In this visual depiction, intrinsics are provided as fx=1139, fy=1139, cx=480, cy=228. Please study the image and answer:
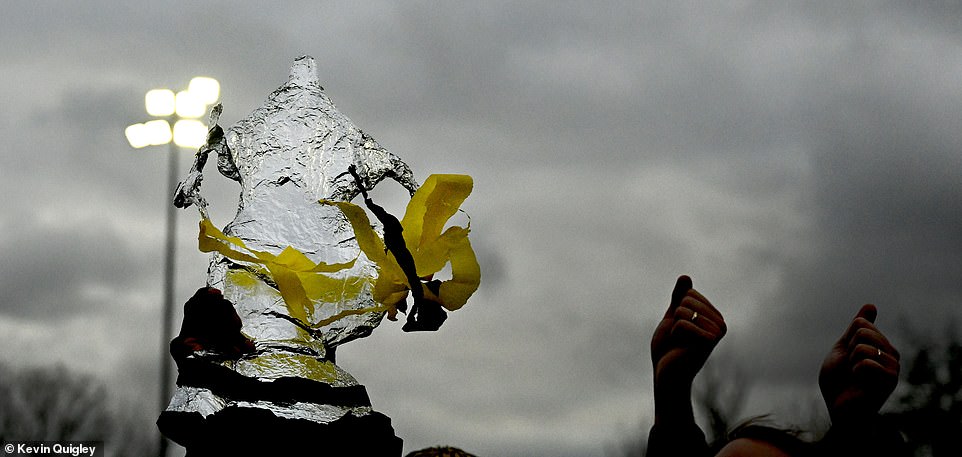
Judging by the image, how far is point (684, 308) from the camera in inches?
73.5

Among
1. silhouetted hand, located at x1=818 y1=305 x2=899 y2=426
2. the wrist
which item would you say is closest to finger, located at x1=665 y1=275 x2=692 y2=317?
the wrist

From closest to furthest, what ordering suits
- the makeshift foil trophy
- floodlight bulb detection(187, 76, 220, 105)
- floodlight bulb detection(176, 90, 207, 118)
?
the makeshift foil trophy, floodlight bulb detection(187, 76, 220, 105), floodlight bulb detection(176, 90, 207, 118)

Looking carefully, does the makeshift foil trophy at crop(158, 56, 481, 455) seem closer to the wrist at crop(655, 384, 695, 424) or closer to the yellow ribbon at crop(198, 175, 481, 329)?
the yellow ribbon at crop(198, 175, 481, 329)

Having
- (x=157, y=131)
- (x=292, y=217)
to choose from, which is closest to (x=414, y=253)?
(x=292, y=217)

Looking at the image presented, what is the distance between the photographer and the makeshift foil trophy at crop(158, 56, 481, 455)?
8.44 feet

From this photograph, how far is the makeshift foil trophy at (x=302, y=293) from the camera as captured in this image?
257cm

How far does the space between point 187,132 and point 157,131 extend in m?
0.22

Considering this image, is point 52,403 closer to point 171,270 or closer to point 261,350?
point 171,270

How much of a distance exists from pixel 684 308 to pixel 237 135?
1551mm

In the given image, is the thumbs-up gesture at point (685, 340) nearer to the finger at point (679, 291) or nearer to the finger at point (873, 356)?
the finger at point (679, 291)

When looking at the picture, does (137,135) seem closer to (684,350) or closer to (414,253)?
(414,253)

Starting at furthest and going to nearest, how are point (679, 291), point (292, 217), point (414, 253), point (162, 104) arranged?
point (162, 104) < point (292, 217) < point (414, 253) < point (679, 291)

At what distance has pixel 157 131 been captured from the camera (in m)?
7.81

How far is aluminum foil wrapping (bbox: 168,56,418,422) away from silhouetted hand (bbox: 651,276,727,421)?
3.29 feet
